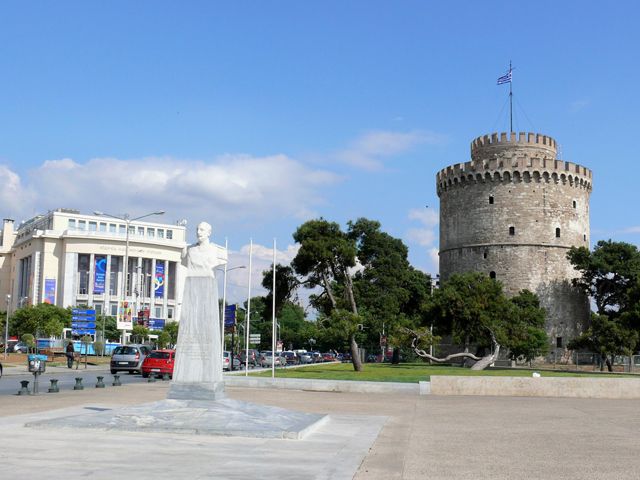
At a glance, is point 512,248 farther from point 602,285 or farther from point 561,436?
point 561,436

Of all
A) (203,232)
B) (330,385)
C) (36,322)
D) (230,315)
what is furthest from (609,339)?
(36,322)

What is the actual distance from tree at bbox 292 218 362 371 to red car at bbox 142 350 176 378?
9605 mm

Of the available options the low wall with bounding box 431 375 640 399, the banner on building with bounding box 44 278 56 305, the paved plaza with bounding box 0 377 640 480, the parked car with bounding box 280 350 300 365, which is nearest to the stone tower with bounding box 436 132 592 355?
the parked car with bounding box 280 350 300 365

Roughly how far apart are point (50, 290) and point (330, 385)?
4301 inches

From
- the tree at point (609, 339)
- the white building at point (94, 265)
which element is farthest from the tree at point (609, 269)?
the white building at point (94, 265)

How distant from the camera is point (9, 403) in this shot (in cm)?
1925

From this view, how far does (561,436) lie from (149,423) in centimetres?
766

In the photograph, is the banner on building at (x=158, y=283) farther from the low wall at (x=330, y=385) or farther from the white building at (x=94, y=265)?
the low wall at (x=330, y=385)

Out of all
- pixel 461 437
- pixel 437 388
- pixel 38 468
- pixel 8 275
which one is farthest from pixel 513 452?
pixel 8 275

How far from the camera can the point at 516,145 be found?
70188 millimetres

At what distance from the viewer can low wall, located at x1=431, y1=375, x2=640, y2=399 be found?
26344mm

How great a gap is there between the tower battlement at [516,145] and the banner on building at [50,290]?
8274cm

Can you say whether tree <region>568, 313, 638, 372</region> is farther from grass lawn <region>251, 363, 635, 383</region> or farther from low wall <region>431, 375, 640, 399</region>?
low wall <region>431, 375, 640, 399</region>

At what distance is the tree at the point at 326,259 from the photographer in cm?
4138
